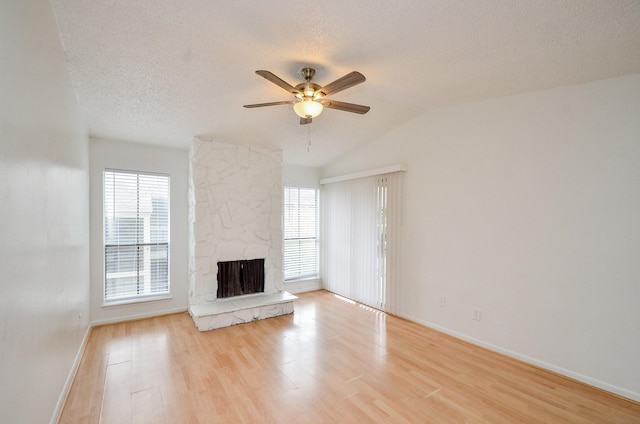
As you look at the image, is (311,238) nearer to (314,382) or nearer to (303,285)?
(303,285)

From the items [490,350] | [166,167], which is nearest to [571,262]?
[490,350]

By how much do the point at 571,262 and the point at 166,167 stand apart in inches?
209

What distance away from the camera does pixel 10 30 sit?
131cm

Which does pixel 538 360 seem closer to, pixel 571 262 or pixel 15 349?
pixel 571 262

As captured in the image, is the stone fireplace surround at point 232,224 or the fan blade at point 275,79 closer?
the fan blade at point 275,79

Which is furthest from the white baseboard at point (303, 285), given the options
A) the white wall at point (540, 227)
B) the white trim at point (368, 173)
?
the white wall at point (540, 227)

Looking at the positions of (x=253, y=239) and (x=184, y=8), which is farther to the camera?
(x=253, y=239)

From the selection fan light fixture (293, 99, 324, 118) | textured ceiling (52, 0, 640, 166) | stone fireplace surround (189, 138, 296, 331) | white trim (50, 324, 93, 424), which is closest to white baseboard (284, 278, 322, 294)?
stone fireplace surround (189, 138, 296, 331)

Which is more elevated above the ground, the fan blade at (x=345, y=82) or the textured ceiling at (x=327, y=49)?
the textured ceiling at (x=327, y=49)

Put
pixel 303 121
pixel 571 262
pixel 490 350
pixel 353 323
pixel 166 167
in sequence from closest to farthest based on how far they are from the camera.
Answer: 1. pixel 571 262
2. pixel 303 121
3. pixel 490 350
4. pixel 353 323
5. pixel 166 167

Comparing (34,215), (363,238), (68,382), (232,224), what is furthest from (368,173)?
(68,382)

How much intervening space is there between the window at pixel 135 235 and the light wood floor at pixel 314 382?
2.37ft

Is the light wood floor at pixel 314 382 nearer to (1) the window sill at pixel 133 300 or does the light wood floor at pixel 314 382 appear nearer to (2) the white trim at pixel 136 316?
(2) the white trim at pixel 136 316

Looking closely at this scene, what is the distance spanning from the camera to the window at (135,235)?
4133 millimetres
